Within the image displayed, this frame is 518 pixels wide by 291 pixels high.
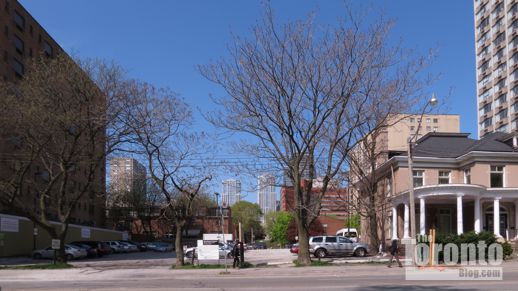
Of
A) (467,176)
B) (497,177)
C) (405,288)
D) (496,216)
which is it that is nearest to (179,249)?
(405,288)

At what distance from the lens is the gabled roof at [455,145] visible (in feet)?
144

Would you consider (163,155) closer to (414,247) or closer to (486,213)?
(414,247)

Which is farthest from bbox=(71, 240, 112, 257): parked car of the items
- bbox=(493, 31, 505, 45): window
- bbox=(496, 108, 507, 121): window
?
bbox=(493, 31, 505, 45): window

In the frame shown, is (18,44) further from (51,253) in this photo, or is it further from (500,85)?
(500,85)

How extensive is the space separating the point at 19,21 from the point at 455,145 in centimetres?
5354

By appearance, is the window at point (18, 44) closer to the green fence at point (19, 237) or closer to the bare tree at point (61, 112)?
the green fence at point (19, 237)

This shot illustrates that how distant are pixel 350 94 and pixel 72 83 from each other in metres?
15.9

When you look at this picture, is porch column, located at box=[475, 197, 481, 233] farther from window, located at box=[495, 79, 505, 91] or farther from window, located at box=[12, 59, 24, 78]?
window, located at box=[495, 79, 505, 91]

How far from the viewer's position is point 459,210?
40219mm

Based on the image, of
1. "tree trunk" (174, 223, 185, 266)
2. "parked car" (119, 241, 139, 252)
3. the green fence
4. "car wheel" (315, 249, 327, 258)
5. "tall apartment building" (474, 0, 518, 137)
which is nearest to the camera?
"tree trunk" (174, 223, 185, 266)

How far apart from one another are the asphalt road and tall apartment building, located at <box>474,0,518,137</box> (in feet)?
255

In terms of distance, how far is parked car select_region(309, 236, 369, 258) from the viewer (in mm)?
40694

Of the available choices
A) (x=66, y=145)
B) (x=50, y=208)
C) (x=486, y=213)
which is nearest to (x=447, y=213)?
(x=486, y=213)

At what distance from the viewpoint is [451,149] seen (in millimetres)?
46719
